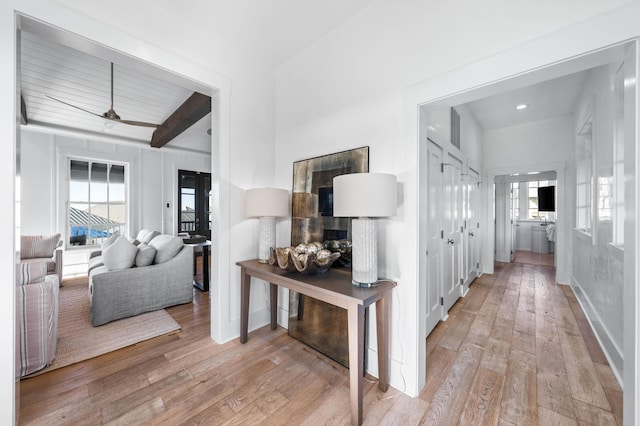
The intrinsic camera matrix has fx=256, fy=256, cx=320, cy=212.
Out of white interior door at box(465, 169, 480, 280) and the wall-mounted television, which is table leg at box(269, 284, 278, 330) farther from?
the wall-mounted television

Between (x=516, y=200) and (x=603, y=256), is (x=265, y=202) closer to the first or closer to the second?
(x=603, y=256)

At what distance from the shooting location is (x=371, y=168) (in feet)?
6.70

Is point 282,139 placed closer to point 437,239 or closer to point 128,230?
point 437,239

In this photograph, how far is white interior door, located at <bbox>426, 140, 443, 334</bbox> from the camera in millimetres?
2525

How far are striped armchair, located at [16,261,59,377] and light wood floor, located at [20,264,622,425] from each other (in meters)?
0.16

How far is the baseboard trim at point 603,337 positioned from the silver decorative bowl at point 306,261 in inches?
89.1

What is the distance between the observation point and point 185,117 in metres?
3.89

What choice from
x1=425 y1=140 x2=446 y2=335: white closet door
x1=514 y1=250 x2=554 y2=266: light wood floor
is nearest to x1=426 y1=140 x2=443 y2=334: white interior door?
x1=425 y1=140 x2=446 y2=335: white closet door

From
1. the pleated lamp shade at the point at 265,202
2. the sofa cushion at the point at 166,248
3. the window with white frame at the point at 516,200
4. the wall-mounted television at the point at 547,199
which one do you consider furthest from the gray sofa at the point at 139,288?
the window with white frame at the point at 516,200

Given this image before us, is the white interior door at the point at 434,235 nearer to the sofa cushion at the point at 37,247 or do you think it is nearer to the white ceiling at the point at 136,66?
the white ceiling at the point at 136,66

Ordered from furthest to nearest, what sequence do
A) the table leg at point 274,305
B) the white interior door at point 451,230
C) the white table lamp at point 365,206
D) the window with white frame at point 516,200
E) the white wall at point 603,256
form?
the window with white frame at point 516,200
the white interior door at point 451,230
the table leg at point 274,305
the white wall at point 603,256
the white table lamp at point 365,206

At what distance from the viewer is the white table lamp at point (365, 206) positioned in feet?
5.35

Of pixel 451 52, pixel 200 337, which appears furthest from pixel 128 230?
pixel 451 52

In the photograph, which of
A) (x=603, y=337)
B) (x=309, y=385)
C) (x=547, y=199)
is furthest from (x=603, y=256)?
(x=547, y=199)
